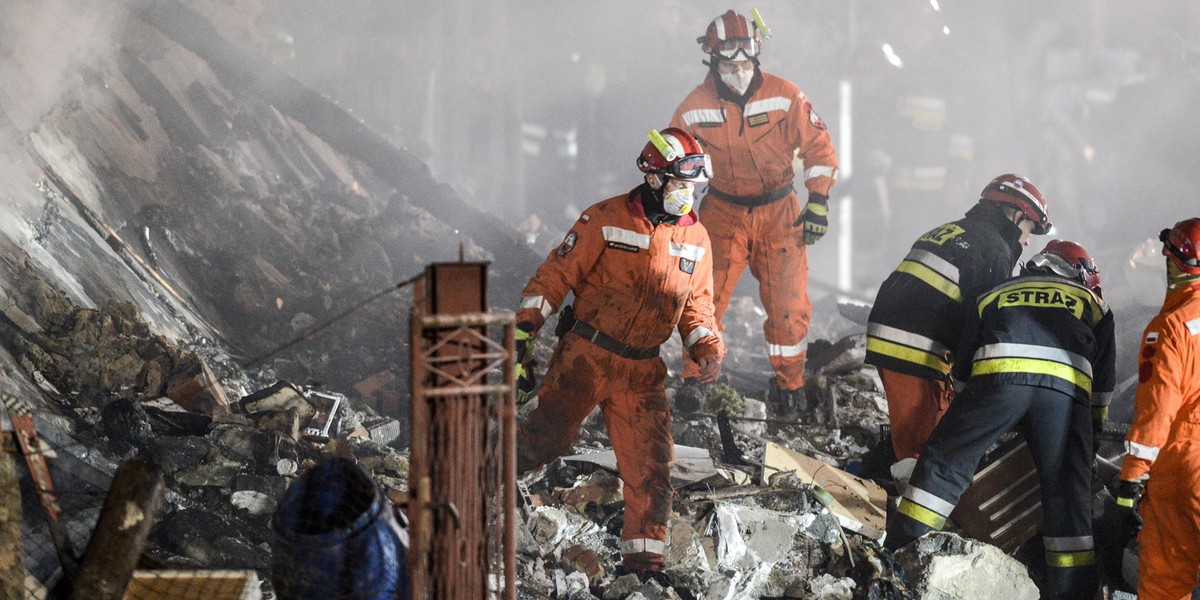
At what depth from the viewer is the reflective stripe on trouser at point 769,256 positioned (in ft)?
21.6

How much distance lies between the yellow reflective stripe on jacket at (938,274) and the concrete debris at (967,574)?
57.4 inches

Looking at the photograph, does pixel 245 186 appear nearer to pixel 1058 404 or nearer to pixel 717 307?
pixel 717 307

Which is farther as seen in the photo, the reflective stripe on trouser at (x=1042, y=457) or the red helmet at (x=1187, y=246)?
the reflective stripe on trouser at (x=1042, y=457)

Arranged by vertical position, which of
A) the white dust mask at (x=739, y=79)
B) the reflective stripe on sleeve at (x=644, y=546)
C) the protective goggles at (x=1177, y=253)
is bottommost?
the reflective stripe on sleeve at (x=644, y=546)

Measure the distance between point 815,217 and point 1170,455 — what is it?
2775mm

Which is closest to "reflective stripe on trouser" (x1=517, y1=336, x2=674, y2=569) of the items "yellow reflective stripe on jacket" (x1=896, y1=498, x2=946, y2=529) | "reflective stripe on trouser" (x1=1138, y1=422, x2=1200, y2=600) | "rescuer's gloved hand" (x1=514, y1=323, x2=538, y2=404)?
"rescuer's gloved hand" (x1=514, y1=323, x2=538, y2=404)

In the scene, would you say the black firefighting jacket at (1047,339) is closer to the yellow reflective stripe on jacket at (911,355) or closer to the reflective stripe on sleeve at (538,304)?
the yellow reflective stripe on jacket at (911,355)

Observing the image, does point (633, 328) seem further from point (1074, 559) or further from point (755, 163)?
point (1074, 559)

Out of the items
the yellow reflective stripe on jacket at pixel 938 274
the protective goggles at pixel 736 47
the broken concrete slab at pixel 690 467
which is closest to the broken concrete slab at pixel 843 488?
the broken concrete slab at pixel 690 467

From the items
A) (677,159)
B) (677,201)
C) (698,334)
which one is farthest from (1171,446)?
(677,159)

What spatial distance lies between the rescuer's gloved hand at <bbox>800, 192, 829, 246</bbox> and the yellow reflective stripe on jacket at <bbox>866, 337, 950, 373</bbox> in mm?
1094

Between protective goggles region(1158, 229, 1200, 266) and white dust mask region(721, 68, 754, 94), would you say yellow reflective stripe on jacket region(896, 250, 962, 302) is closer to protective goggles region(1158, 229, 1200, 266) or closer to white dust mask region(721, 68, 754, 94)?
protective goggles region(1158, 229, 1200, 266)

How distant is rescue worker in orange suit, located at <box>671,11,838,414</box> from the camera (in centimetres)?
650

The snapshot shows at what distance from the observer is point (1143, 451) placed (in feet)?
13.7
